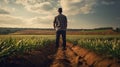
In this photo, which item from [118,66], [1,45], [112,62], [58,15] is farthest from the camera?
[58,15]

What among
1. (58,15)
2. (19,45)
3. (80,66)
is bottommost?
(80,66)

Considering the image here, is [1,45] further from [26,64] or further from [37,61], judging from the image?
[37,61]

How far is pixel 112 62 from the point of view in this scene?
710 cm

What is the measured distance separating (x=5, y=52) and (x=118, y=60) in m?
3.20

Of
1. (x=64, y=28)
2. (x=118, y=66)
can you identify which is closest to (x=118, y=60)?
(x=118, y=66)

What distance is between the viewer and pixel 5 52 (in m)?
6.92

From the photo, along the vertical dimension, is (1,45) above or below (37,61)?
above

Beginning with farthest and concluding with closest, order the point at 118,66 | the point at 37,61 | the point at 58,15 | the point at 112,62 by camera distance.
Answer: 1. the point at 58,15
2. the point at 37,61
3. the point at 112,62
4. the point at 118,66

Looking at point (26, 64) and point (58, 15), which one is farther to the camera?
point (58, 15)

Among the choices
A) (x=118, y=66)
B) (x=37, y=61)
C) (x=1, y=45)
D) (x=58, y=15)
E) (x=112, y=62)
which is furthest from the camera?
(x=58, y=15)

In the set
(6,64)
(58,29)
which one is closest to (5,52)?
(6,64)

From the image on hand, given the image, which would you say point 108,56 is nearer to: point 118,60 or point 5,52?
point 118,60

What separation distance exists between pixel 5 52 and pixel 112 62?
301 cm

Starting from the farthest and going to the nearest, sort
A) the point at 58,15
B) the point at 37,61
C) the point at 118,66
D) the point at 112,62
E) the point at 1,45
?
the point at 58,15, the point at 37,61, the point at 1,45, the point at 112,62, the point at 118,66
